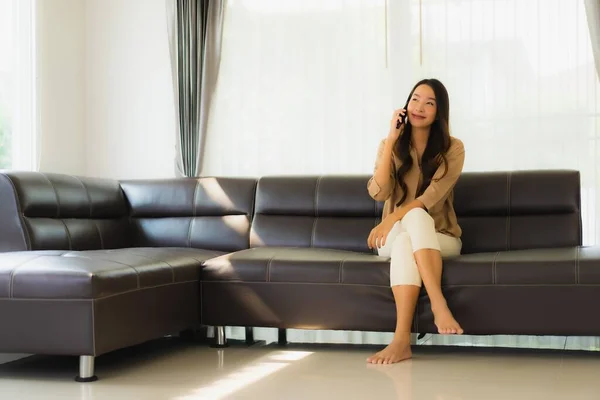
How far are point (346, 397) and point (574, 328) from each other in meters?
1.15

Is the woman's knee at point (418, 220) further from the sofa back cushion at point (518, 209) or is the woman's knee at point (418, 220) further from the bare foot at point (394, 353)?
the sofa back cushion at point (518, 209)

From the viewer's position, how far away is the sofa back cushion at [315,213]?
4.29 m

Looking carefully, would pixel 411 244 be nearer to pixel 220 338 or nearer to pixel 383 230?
pixel 383 230

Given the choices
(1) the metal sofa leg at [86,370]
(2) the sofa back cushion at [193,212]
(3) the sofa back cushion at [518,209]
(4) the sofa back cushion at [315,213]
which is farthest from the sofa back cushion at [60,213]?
(3) the sofa back cushion at [518,209]

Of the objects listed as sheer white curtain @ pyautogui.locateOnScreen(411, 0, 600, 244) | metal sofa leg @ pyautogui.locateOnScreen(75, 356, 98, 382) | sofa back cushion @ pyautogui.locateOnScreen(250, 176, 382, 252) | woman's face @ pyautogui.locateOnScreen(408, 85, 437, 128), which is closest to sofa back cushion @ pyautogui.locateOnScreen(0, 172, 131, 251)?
sofa back cushion @ pyautogui.locateOnScreen(250, 176, 382, 252)

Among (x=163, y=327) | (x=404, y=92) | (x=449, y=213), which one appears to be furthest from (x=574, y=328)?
(x=404, y=92)

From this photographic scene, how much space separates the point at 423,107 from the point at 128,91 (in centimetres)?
244

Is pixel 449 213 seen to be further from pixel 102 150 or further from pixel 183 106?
pixel 102 150

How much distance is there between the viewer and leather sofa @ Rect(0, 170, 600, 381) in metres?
3.10

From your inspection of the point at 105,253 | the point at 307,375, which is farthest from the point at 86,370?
the point at 307,375

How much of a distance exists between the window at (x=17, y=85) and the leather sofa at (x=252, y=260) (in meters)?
0.69

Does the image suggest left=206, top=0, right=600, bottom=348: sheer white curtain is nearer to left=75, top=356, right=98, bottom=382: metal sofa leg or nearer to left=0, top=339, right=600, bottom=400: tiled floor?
left=0, top=339, right=600, bottom=400: tiled floor

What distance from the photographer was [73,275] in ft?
10.00

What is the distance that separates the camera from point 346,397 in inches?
111
